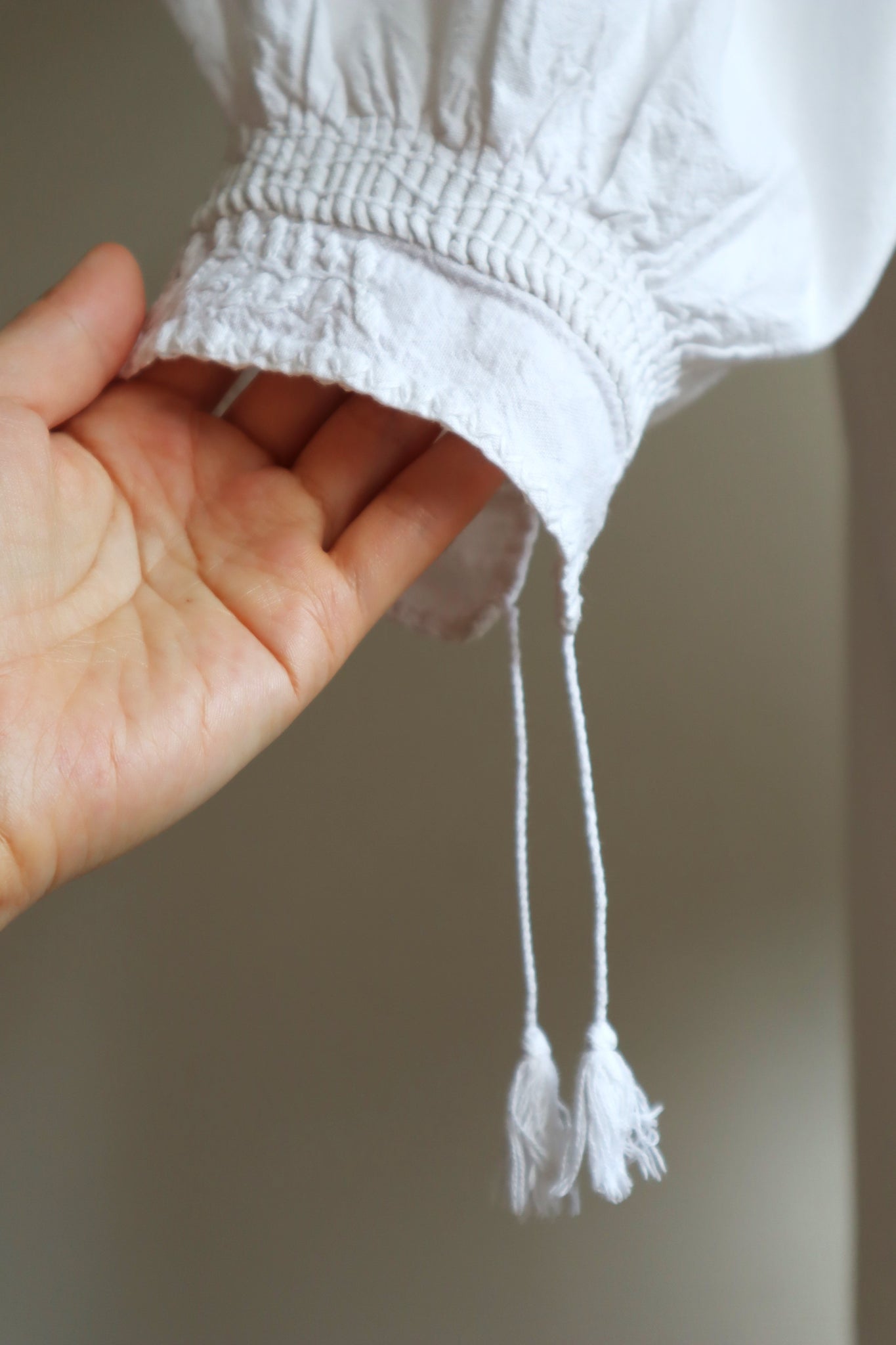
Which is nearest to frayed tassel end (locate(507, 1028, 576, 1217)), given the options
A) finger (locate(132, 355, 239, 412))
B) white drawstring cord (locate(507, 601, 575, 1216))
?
white drawstring cord (locate(507, 601, 575, 1216))

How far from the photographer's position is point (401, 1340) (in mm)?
898

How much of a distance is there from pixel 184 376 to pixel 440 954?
56 cm

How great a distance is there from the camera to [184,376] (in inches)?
18.2

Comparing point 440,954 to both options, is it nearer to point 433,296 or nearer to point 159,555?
point 159,555

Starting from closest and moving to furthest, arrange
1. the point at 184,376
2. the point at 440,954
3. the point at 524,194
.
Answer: the point at 524,194 < the point at 184,376 < the point at 440,954

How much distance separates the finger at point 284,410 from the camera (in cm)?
46

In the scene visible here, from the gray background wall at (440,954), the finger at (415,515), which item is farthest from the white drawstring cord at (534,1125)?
the gray background wall at (440,954)

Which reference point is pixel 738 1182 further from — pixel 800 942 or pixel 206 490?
pixel 206 490

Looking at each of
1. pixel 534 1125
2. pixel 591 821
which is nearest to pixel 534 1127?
pixel 534 1125

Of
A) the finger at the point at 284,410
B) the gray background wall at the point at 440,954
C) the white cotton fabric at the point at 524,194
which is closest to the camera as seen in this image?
the white cotton fabric at the point at 524,194

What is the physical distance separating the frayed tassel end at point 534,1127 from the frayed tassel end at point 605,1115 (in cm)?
3

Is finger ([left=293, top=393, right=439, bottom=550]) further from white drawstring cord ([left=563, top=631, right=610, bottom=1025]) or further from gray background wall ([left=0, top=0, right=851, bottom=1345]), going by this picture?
gray background wall ([left=0, top=0, right=851, bottom=1345])

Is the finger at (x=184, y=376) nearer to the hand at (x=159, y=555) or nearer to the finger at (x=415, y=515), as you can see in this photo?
the hand at (x=159, y=555)

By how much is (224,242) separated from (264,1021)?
0.70 metres
